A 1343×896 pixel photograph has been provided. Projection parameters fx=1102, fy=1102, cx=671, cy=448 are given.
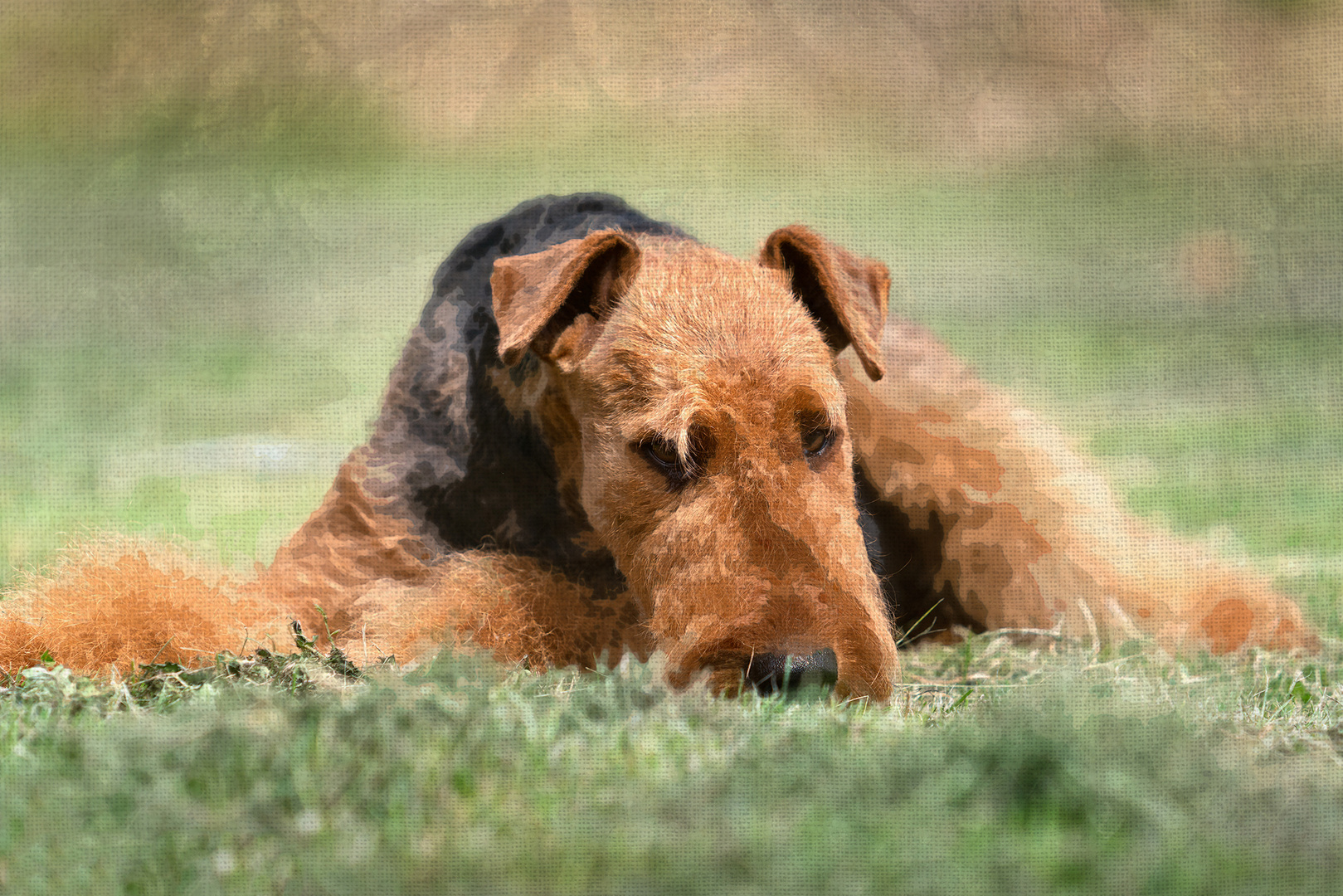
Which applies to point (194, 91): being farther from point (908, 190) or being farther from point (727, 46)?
point (908, 190)

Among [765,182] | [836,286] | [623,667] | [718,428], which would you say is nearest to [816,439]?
[718,428]

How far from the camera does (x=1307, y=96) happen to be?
11.4 ft

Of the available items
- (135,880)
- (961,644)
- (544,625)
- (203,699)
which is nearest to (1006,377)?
(961,644)

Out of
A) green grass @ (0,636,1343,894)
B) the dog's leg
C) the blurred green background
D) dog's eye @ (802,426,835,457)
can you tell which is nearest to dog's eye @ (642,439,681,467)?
dog's eye @ (802,426,835,457)

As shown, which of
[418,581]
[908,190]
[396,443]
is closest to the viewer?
[418,581]

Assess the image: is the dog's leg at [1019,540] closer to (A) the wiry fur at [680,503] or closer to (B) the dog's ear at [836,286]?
(A) the wiry fur at [680,503]

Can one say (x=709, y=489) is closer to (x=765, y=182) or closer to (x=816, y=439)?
(x=816, y=439)

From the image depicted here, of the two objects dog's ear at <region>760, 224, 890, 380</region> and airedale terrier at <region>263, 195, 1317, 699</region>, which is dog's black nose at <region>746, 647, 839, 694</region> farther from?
dog's ear at <region>760, 224, 890, 380</region>

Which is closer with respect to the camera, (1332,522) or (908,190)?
(908,190)

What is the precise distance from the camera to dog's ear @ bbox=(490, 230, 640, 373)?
2465mm

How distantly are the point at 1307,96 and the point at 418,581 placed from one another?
3086 mm

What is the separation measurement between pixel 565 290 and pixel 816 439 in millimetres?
650

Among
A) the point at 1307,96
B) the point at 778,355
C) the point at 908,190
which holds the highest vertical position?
the point at 1307,96

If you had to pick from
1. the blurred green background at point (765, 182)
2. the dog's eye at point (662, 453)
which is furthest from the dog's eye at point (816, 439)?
the blurred green background at point (765, 182)
